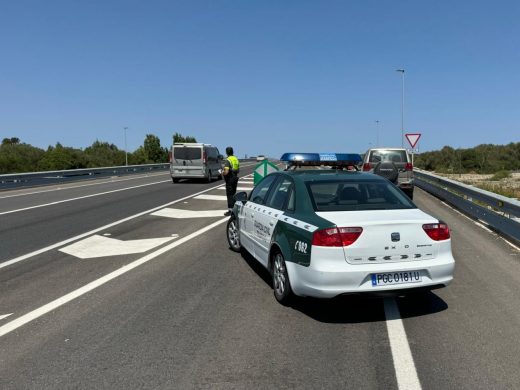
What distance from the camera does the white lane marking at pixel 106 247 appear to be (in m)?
7.95

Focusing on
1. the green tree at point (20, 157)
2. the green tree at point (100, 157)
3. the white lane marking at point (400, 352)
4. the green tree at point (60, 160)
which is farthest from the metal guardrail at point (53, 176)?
the green tree at point (100, 157)

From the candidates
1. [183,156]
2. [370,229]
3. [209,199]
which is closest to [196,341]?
[370,229]

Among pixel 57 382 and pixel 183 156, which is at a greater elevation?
pixel 183 156

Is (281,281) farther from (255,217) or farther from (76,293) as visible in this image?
(76,293)

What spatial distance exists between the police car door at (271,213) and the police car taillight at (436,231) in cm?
170

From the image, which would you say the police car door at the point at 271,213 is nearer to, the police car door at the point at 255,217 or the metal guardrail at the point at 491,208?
the police car door at the point at 255,217

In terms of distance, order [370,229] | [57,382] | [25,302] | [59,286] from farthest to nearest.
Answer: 1. [59,286]
2. [25,302]
3. [370,229]
4. [57,382]

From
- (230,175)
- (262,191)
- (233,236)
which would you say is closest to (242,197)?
(262,191)

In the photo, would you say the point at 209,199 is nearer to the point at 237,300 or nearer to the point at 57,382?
the point at 237,300

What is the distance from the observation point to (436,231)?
4855mm

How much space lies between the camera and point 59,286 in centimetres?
598

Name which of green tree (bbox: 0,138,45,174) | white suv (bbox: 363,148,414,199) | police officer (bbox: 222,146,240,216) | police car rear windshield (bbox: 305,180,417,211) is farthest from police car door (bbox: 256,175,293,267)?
green tree (bbox: 0,138,45,174)

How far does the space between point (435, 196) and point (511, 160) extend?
4939 centimetres

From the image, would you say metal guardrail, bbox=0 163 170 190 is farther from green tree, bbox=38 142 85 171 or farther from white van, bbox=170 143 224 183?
green tree, bbox=38 142 85 171
